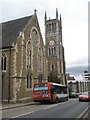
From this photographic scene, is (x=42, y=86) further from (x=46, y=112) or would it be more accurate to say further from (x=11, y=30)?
(x=11, y=30)

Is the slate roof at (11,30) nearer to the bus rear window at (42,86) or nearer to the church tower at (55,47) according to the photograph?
the bus rear window at (42,86)

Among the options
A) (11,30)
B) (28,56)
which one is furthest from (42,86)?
(11,30)

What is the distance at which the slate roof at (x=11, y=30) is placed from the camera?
29.1m

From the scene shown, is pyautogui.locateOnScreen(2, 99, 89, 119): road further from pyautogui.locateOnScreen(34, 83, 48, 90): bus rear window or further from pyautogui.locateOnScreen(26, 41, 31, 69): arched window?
pyautogui.locateOnScreen(26, 41, 31, 69): arched window

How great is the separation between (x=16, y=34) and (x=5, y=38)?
187 cm

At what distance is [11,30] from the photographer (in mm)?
33250

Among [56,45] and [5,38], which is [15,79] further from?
[56,45]

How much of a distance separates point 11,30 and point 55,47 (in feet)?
135

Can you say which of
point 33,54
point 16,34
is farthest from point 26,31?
point 33,54

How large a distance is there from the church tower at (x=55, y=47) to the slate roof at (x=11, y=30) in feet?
114

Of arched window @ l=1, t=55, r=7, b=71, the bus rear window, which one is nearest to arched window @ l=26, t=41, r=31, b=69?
arched window @ l=1, t=55, r=7, b=71

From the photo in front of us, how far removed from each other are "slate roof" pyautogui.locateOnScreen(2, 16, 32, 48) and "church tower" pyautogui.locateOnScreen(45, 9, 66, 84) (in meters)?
34.9

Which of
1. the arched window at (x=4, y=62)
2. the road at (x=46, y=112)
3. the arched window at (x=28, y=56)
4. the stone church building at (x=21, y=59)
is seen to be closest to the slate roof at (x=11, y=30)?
the stone church building at (x=21, y=59)

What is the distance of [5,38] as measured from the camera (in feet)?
102
